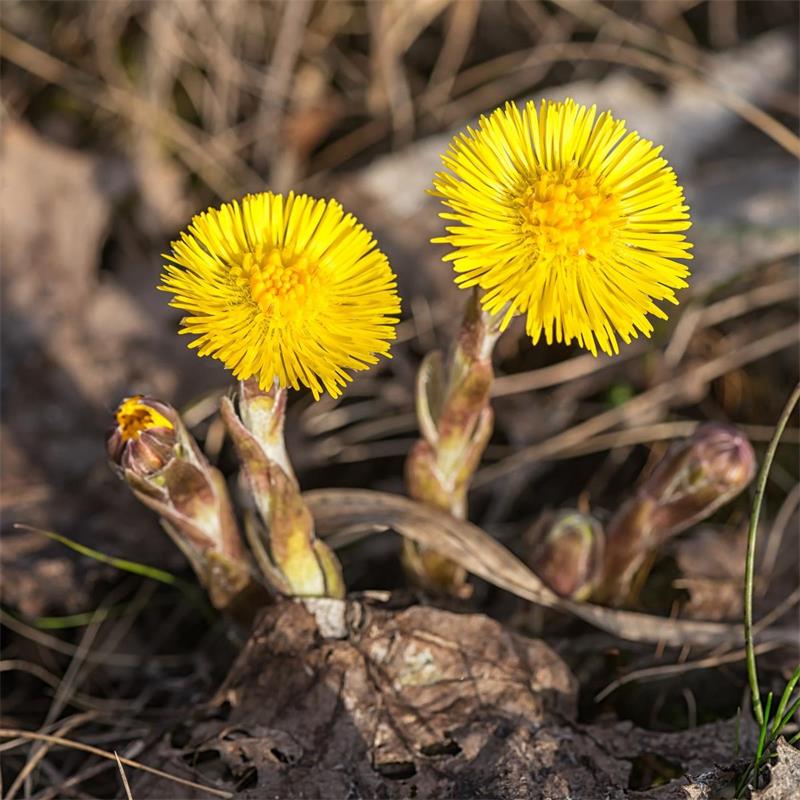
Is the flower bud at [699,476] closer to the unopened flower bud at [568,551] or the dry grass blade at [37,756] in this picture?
the unopened flower bud at [568,551]

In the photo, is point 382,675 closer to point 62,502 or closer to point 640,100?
point 62,502

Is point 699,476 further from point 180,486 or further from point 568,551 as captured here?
point 180,486

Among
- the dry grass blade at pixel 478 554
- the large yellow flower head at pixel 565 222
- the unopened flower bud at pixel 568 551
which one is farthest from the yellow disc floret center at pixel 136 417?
the unopened flower bud at pixel 568 551

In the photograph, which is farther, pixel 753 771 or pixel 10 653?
pixel 10 653

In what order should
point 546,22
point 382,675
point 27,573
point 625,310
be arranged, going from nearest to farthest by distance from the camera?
1. point 625,310
2. point 382,675
3. point 27,573
4. point 546,22

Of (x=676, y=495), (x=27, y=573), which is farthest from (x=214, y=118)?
(x=676, y=495)

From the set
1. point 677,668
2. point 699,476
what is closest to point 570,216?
point 699,476
